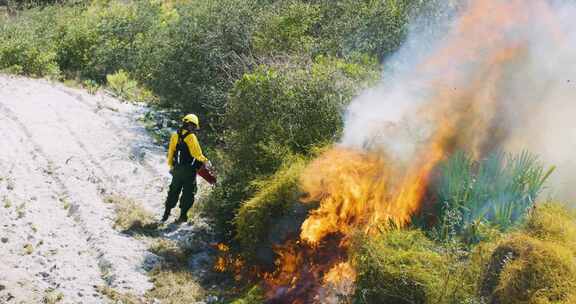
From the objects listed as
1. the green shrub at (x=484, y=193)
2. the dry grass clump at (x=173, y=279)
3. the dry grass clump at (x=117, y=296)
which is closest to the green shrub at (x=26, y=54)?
the dry grass clump at (x=173, y=279)

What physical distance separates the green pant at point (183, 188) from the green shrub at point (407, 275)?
13.4 ft

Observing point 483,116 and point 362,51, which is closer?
point 483,116

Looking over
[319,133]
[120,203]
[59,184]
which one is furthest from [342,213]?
[59,184]

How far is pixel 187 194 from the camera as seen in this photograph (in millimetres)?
11055

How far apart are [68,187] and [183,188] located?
2.23m

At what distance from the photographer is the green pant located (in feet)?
35.7

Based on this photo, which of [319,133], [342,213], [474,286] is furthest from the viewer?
[319,133]

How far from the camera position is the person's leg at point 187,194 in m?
10.9

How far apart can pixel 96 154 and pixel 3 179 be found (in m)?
2.78

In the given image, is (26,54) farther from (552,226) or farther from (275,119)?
(552,226)

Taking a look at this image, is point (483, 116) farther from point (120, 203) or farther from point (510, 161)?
point (120, 203)

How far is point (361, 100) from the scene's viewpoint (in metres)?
10.7

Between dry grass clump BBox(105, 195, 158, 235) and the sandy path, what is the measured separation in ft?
0.58

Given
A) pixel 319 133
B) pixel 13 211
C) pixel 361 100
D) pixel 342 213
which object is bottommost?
pixel 13 211
